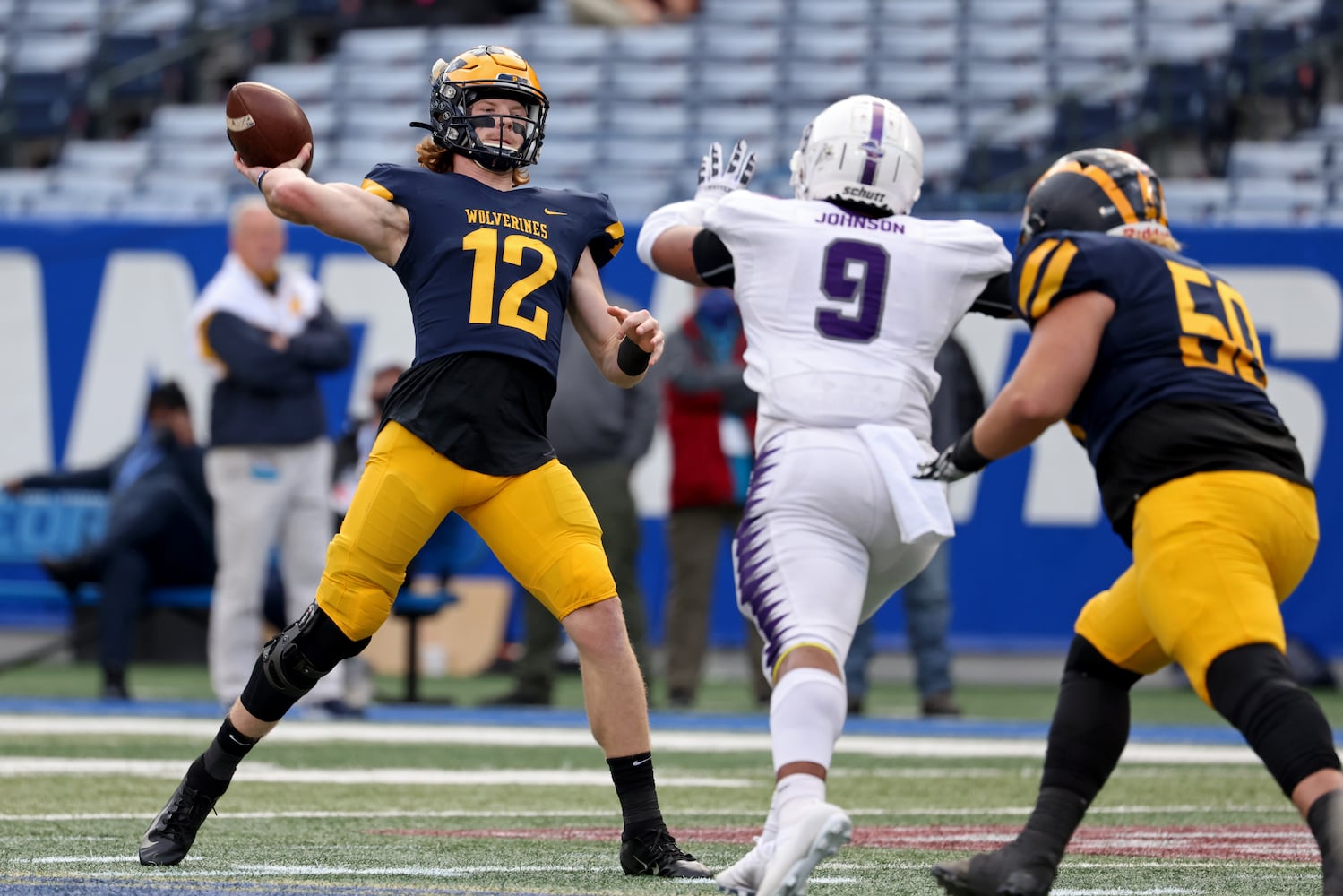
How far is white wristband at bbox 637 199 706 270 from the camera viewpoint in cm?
467

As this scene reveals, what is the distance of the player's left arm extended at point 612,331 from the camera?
4516 millimetres

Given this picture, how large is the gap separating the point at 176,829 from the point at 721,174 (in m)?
1.86

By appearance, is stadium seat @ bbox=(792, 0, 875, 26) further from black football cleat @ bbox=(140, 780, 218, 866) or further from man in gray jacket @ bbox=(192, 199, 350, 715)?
black football cleat @ bbox=(140, 780, 218, 866)

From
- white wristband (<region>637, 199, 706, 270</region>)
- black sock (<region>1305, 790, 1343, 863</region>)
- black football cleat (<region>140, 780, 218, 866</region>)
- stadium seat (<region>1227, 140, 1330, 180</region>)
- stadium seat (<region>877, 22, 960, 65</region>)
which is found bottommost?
stadium seat (<region>877, 22, 960, 65</region>)

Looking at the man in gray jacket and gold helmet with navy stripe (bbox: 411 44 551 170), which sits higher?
gold helmet with navy stripe (bbox: 411 44 551 170)

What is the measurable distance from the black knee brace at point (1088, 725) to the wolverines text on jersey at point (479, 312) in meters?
1.24

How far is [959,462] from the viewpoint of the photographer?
3984 mm

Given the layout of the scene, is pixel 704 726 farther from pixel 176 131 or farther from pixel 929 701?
pixel 176 131

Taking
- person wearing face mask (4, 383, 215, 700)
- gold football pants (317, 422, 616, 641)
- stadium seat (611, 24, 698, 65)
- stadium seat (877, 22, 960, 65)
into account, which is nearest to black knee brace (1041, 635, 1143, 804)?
gold football pants (317, 422, 616, 641)

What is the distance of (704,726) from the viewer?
874 centimetres

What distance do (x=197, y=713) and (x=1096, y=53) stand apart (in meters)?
8.99

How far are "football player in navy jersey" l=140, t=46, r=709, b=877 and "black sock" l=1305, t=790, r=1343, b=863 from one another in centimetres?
130

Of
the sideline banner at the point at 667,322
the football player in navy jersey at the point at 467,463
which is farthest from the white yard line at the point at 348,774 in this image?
the sideline banner at the point at 667,322

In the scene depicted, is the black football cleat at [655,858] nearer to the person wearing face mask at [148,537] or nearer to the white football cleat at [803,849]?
the white football cleat at [803,849]
